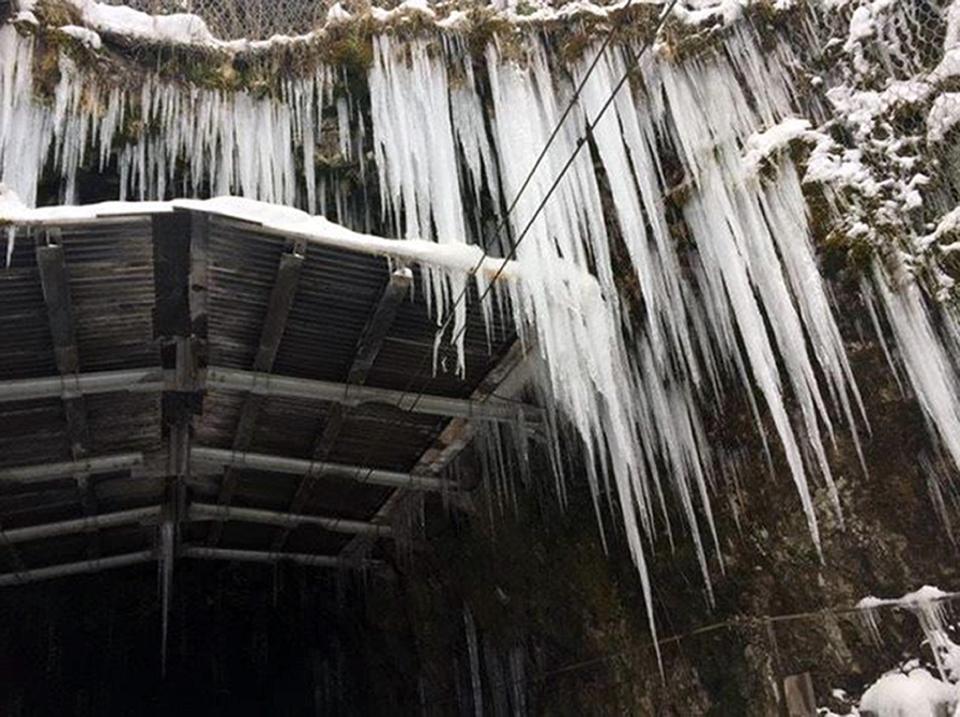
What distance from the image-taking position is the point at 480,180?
19.4 feet

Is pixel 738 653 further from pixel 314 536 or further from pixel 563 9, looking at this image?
pixel 314 536

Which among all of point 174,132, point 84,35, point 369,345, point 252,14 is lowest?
point 369,345

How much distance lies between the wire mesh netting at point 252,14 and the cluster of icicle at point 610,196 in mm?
1033

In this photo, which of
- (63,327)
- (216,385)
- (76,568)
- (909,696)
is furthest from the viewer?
(76,568)

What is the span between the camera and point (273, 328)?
561 centimetres

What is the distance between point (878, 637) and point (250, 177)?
5014 millimetres

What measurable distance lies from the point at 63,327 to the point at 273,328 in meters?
1.28

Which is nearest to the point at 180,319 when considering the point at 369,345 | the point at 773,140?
the point at 369,345

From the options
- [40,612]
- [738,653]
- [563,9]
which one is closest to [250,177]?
[563,9]

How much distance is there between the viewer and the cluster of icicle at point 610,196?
17.2ft

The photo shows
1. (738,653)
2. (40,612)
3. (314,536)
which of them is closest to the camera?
(738,653)

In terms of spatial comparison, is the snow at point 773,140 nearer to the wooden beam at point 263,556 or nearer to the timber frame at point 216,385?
the timber frame at point 216,385

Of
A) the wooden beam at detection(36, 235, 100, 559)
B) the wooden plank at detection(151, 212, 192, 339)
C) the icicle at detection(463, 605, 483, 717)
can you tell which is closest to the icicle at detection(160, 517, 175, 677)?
the wooden beam at detection(36, 235, 100, 559)

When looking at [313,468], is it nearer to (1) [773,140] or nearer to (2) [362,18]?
(2) [362,18]
